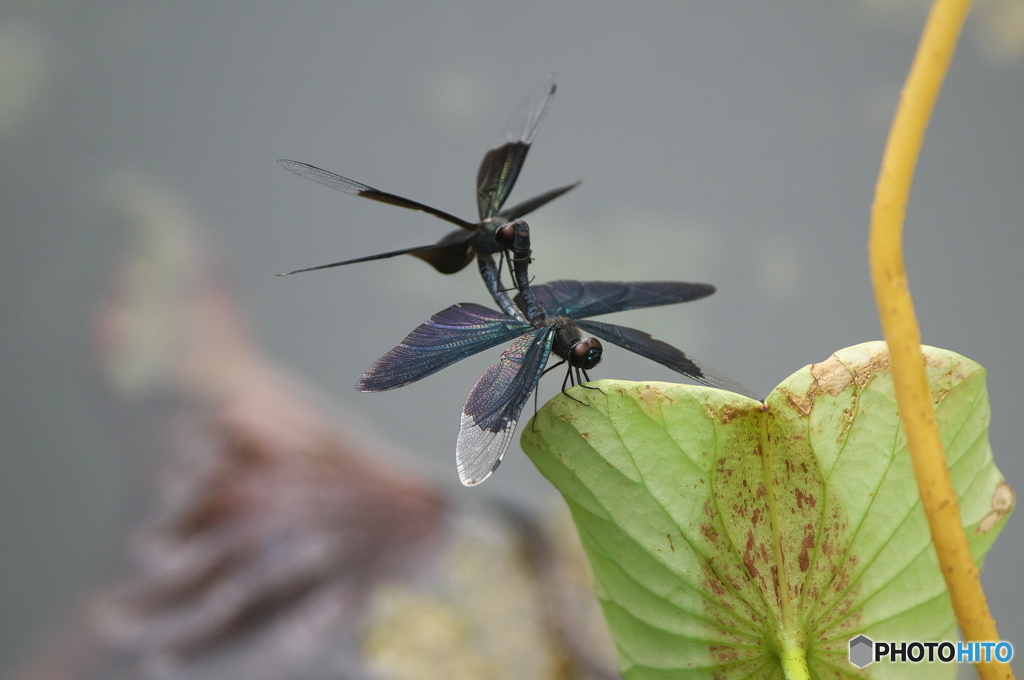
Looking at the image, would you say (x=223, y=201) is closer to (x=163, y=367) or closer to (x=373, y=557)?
(x=163, y=367)

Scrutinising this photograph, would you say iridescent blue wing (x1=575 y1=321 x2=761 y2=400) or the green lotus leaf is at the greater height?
iridescent blue wing (x1=575 y1=321 x2=761 y2=400)

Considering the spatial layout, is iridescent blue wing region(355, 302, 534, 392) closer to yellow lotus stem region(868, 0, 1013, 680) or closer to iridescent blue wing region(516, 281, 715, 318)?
iridescent blue wing region(516, 281, 715, 318)

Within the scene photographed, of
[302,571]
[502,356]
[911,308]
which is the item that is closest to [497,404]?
[502,356]

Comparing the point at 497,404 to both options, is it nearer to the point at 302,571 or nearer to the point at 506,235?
the point at 506,235

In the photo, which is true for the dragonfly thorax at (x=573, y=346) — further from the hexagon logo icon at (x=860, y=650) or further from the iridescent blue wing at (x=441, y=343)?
the hexagon logo icon at (x=860, y=650)

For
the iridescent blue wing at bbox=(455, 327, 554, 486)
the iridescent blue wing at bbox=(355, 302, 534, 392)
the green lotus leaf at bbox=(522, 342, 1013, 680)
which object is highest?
the iridescent blue wing at bbox=(355, 302, 534, 392)

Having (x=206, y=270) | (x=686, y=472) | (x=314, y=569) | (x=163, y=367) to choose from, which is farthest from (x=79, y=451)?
(x=686, y=472)

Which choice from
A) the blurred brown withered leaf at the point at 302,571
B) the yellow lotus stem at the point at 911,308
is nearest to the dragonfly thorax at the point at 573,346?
the yellow lotus stem at the point at 911,308

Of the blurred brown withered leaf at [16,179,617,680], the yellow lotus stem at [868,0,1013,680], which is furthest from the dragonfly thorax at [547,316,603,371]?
the blurred brown withered leaf at [16,179,617,680]
